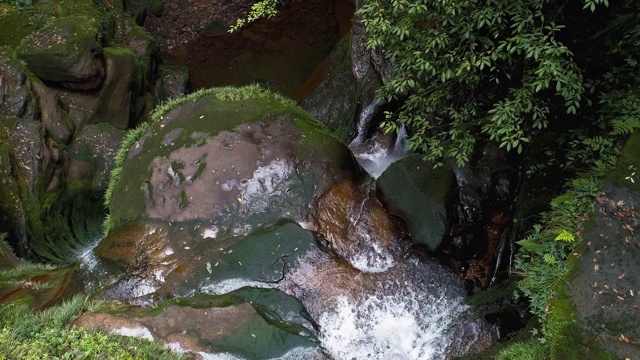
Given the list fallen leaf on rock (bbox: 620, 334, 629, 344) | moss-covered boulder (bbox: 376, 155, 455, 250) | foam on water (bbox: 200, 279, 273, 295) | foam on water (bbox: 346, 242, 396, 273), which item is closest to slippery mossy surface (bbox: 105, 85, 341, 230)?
moss-covered boulder (bbox: 376, 155, 455, 250)

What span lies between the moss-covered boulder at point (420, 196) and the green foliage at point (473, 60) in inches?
57.7

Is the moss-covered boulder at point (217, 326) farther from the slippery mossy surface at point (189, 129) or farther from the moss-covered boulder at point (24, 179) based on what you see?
the moss-covered boulder at point (24, 179)

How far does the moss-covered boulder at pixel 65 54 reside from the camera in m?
11.6

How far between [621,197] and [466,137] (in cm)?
172

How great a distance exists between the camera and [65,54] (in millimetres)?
11734

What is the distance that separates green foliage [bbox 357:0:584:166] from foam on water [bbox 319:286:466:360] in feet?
7.93

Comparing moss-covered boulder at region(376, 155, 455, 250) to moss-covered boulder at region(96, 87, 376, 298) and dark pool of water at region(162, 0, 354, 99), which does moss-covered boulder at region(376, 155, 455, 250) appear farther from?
dark pool of water at region(162, 0, 354, 99)

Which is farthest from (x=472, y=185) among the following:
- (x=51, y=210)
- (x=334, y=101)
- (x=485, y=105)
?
(x=51, y=210)

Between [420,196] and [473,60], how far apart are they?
3.10m

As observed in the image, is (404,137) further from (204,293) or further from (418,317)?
(204,293)

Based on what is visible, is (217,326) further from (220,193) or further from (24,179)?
(24,179)

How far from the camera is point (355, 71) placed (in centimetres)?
1284

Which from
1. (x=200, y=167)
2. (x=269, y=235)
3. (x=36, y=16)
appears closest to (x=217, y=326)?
(x=269, y=235)

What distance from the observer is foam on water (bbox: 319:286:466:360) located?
6.57 metres
